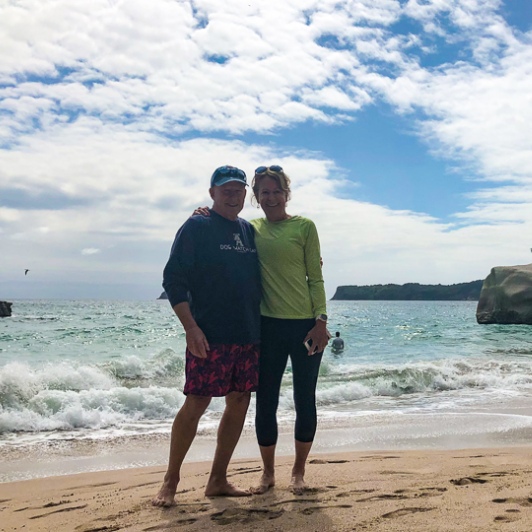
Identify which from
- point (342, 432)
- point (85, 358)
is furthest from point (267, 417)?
point (85, 358)

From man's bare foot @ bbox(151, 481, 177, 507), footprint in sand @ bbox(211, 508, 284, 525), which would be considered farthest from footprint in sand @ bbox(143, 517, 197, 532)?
man's bare foot @ bbox(151, 481, 177, 507)

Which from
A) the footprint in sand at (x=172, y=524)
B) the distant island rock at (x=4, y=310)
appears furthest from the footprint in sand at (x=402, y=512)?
the distant island rock at (x=4, y=310)

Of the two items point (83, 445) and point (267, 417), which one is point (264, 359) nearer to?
point (267, 417)

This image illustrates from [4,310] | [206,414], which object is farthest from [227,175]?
[4,310]

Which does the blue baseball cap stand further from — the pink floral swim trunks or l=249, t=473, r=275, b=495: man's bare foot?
l=249, t=473, r=275, b=495: man's bare foot

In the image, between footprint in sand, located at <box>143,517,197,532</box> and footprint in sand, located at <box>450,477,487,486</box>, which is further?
footprint in sand, located at <box>450,477,487,486</box>

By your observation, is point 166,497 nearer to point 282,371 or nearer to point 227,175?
point 282,371

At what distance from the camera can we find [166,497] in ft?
10.6

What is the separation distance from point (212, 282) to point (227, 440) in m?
1.04

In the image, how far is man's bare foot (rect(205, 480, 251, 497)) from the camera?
337cm

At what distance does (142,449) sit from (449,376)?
26.4 ft

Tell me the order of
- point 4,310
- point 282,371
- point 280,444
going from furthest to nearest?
point 4,310 → point 280,444 → point 282,371

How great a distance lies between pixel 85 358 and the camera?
52.1ft

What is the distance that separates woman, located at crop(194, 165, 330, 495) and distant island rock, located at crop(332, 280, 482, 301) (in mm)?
137547
